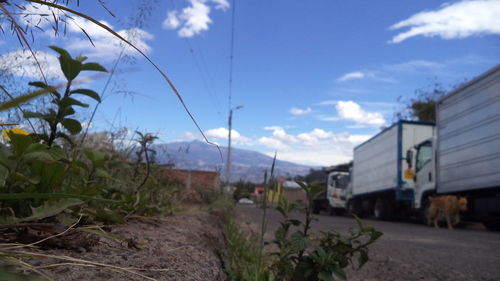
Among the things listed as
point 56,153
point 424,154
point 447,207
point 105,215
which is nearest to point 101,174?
point 105,215

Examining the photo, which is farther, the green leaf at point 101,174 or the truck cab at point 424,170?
the truck cab at point 424,170

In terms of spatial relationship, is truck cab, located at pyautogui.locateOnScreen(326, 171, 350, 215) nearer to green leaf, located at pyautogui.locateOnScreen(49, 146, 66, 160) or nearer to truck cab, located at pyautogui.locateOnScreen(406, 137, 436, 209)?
truck cab, located at pyautogui.locateOnScreen(406, 137, 436, 209)

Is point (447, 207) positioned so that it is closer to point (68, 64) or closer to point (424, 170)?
point (424, 170)

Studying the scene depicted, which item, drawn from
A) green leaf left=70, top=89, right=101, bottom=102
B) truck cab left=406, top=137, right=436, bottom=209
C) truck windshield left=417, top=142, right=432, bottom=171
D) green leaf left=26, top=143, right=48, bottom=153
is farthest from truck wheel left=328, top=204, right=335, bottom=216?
green leaf left=26, top=143, right=48, bottom=153

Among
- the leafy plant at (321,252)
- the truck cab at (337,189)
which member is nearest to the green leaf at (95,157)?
the leafy plant at (321,252)

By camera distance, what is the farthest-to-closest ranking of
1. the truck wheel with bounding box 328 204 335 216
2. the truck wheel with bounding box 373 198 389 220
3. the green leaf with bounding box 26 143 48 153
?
the truck wheel with bounding box 328 204 335 216 < the truck wheel with bounding box 373 198 389 220 < the green leaf with bounding box 26 143 48 153

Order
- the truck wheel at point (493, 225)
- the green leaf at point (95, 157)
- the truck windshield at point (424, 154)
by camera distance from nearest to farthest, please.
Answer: the green leaf at point (95, 157) → the truck wheel at point (493, 225) → the truck windshield at point (424, 154)

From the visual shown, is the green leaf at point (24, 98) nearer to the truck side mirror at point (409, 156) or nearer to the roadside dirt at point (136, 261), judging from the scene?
the roadside dirt at point (136, 261)

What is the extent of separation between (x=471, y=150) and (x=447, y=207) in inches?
63.9

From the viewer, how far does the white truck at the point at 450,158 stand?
34.6 feet

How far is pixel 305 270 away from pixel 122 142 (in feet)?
7.31

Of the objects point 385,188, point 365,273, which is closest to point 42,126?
point 365,273

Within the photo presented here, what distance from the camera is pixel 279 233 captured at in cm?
225

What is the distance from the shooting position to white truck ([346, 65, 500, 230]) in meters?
10.5
